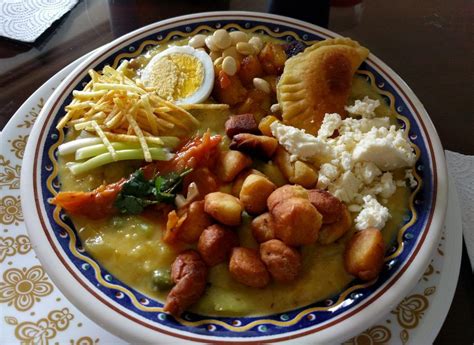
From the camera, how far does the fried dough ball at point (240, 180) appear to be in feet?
8.52

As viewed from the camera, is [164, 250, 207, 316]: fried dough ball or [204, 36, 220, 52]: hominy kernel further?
[204, 36, 220, 52]: hominy kernel

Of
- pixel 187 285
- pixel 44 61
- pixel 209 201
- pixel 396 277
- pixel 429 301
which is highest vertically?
pixel 44 61

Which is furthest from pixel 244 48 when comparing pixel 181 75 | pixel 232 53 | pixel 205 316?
pixel 205 316

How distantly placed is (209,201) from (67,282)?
0.77 m

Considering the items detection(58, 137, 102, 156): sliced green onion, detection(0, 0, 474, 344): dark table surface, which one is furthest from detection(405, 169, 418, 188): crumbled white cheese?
detection(58, 137, 102, 156): sliced green onion

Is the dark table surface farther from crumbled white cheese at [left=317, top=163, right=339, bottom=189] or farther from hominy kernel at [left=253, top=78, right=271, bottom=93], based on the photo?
crumbled white cheese at [left=317, top=163, right=339, bottom=189]

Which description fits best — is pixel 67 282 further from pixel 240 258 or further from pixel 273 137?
pixel 273 137

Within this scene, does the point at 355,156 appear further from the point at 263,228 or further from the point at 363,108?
the point at 263,228

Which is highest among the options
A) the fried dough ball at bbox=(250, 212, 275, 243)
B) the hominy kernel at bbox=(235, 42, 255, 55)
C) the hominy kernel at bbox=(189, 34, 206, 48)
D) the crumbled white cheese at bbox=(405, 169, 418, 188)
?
the hominy kernel at bbox=(189, 34, 206, 48)

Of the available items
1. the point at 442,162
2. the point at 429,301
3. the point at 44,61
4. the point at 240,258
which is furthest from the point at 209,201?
the point at 44,61

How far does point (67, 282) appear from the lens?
2252mm

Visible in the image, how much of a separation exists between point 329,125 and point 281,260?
3.01 ft

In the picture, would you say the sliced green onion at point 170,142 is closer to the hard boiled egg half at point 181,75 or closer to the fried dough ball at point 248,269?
the hard boiled egg half at point 181,75

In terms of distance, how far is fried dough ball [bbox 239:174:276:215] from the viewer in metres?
2.47
